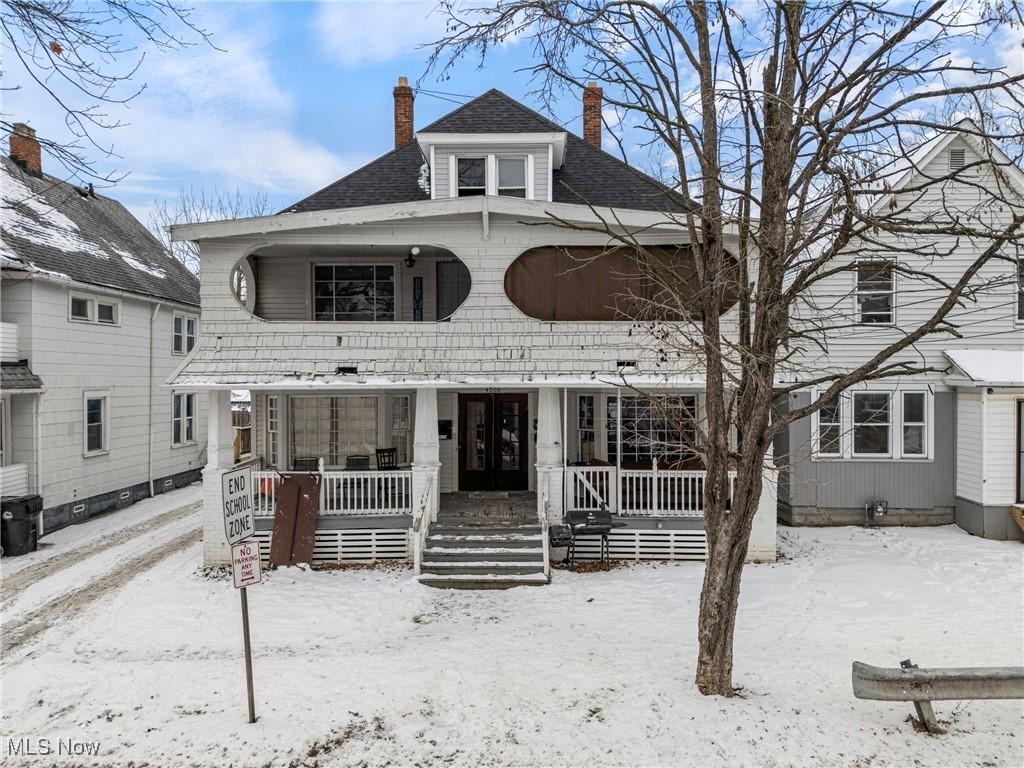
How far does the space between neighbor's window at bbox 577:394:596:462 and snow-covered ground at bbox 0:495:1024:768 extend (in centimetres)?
340

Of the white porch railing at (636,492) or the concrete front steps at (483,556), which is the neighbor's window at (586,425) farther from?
the concrete front steps at (483,556)

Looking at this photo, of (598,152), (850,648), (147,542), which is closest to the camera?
(850,648)

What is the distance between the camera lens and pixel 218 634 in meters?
7.62

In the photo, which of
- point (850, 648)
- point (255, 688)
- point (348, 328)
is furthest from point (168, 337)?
point (850, 648)

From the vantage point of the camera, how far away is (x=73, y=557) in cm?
1124

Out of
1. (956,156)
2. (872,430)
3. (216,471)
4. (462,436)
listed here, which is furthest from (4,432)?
(956,156)

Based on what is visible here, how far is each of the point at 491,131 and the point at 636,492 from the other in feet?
27.3

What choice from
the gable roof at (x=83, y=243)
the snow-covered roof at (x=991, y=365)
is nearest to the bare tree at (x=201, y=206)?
the gable roof at (x=83, y=243)

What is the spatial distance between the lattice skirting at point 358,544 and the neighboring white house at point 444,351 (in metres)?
0.03

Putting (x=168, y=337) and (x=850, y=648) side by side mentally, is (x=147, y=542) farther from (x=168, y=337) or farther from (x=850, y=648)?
(x=850, y=648)

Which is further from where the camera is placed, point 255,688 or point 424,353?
point 424,353

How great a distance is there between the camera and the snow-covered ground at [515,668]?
197 inches

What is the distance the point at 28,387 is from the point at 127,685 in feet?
29.7

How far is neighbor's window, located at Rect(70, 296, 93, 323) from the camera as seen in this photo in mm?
14047
